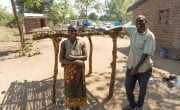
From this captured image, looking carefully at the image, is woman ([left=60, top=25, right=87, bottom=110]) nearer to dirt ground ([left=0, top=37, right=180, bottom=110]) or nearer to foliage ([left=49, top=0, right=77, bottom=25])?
dirt ground ([left=0, top=37, right=180, bottom=110])

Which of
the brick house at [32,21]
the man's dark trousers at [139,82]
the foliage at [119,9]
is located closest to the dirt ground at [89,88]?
the man's dark trousers at [139,82]

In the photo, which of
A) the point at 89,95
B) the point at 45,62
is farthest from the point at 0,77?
the point at 89,95

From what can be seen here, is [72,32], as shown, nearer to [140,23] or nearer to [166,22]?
[140,23]

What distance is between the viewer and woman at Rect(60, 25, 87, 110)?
4828mm

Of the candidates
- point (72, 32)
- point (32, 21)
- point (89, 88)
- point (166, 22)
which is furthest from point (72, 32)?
point (32, 21)

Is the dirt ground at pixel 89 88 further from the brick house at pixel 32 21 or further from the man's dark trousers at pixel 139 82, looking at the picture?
the brick house at pixel 32 21

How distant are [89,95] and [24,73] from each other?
174 inches

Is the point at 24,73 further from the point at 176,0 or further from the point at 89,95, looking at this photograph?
the point at 176,0

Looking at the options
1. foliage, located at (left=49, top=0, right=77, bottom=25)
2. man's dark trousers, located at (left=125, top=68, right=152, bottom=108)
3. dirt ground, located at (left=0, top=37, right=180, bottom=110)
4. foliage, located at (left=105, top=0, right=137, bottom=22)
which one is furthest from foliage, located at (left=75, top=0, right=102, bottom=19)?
man's dark trousers, located at (left=125, top=68, right=152, bottom=108)

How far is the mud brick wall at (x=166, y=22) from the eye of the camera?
12531 mm

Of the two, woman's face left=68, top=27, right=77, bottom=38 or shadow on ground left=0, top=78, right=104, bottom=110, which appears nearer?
woman's face left=68, top=27, right=77, bottom=38

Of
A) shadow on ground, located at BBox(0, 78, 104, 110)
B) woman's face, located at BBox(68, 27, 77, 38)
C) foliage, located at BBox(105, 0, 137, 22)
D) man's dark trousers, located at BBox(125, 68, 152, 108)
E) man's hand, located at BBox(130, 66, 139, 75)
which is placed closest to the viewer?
woman's face, located at BBox(68, 27, 77, 38)

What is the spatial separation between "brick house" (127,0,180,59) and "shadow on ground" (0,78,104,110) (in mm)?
6485

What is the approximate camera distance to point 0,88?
8383 mm
